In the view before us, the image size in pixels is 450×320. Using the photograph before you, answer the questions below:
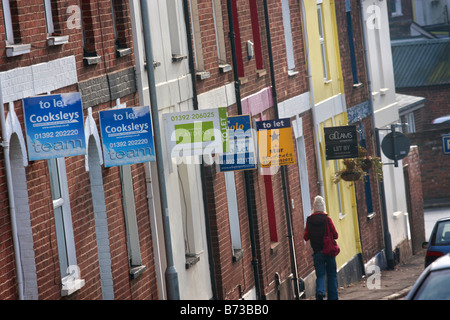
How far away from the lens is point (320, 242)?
17047 millimetres

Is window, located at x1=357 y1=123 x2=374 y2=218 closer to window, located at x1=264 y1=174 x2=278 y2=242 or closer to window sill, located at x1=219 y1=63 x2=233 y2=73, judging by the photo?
window, located at x1=264 y1=174 x2=278 y2=242

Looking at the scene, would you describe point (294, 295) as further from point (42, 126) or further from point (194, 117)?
point (42, 126)

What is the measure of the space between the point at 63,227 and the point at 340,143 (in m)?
11.7

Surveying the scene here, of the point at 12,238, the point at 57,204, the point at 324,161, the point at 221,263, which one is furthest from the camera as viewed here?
the point at 324,161

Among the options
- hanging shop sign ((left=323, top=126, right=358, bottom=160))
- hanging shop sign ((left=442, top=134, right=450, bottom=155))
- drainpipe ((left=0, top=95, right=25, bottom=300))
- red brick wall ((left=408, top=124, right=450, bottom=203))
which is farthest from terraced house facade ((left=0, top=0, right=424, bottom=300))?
red brick wall ((left=408, top=124, right=450, bottom=203))

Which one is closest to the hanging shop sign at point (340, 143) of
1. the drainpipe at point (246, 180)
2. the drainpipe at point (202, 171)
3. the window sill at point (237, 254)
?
the drainpipe at point (246, 180)

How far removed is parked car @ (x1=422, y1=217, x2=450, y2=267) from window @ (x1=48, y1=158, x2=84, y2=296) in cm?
757

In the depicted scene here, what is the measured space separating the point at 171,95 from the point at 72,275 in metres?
4.14

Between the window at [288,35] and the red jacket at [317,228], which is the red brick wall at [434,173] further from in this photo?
the red jacket at [317,228]

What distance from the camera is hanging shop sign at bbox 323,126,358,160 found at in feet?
73.7

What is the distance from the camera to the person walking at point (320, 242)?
55.6 feet

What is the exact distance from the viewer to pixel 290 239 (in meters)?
20.4

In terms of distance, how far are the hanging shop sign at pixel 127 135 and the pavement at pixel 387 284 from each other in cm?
782
